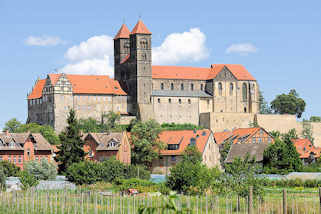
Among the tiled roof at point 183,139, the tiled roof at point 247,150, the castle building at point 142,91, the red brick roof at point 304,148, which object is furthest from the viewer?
the castle building at point 142,91

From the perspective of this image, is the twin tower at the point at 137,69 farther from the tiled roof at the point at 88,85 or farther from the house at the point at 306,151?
the house at the point at 306,151

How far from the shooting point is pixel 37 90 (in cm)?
11069

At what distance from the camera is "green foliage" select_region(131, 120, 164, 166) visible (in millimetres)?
82125

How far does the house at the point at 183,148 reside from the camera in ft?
263

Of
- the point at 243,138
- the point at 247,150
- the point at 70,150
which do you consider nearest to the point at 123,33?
the point at 243,138

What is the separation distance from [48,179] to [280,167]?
21.5 metres

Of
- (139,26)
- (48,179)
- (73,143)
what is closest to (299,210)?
(48,179)

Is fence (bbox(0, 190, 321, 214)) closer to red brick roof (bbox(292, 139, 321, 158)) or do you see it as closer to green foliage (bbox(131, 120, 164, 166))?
green foliage (bbox(131, 120, 164, 166))

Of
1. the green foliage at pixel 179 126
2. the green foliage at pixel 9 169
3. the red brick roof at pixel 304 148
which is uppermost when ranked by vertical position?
the green foliage at pixel 179 126

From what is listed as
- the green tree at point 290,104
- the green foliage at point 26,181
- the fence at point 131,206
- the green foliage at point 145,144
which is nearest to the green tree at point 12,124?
the green foliage at point 145,144

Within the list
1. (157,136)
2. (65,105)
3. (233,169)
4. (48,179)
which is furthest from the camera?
(65,105)

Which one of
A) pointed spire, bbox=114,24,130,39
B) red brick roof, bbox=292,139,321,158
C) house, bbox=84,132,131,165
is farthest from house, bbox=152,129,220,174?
pointed spire, bbox=114,24,130,39

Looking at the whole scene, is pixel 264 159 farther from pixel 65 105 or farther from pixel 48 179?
pixel 65 105

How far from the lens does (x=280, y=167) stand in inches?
2697
